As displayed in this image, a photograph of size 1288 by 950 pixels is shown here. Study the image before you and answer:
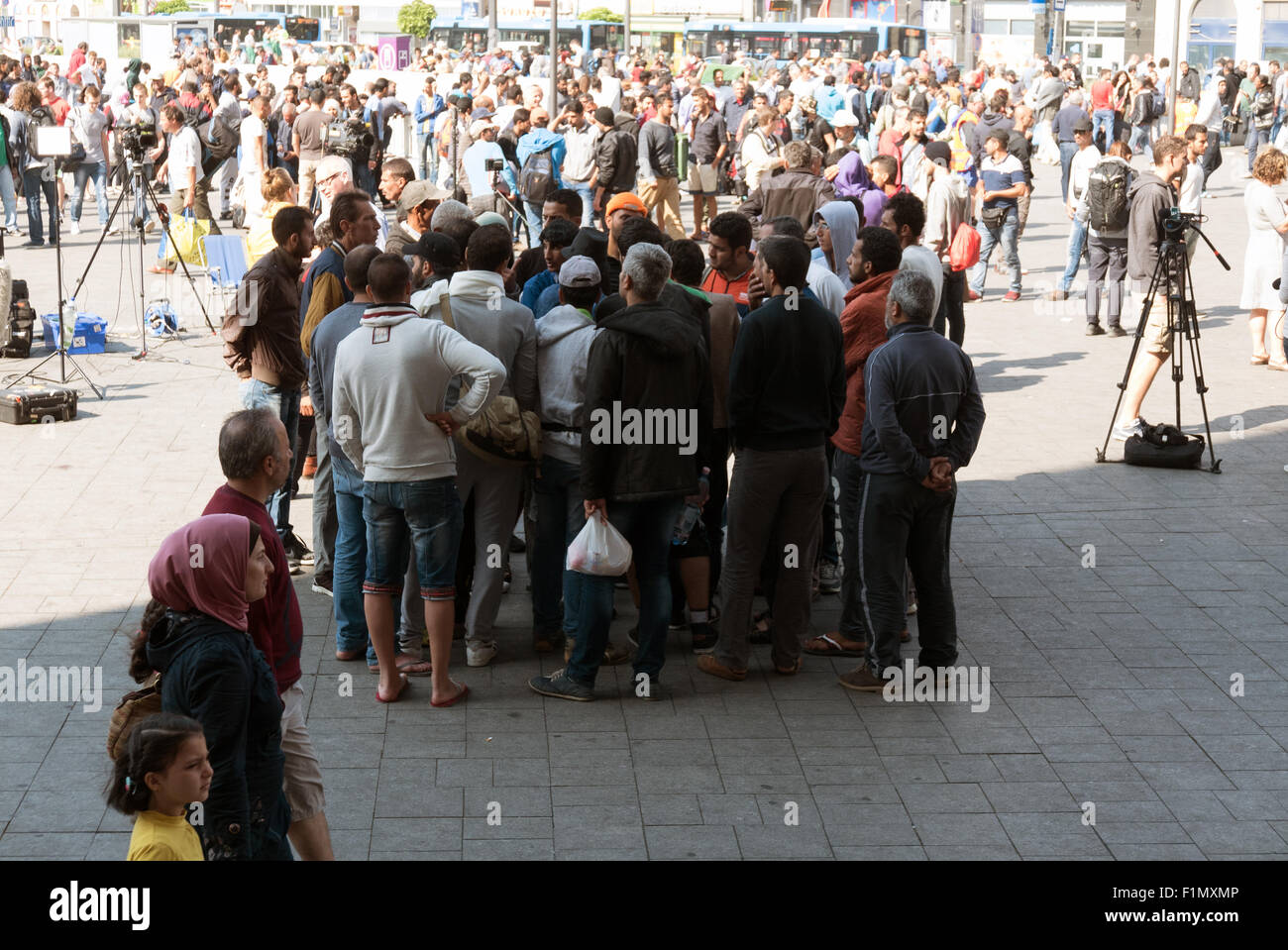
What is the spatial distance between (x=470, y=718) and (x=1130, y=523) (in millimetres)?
4609

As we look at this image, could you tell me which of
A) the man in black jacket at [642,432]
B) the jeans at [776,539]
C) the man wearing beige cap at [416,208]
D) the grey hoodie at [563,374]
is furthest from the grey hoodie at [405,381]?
the man wearing beige cap at [416,208]

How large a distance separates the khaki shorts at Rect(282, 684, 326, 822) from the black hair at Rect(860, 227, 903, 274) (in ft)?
12.0

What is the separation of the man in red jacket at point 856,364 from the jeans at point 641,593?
98 centimetres

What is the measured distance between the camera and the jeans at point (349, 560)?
6.89 metres

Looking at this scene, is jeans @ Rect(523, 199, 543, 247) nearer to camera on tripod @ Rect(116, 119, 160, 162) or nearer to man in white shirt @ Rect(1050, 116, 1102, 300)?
camera on tripod @ Rect(116, 119, 160, 162)

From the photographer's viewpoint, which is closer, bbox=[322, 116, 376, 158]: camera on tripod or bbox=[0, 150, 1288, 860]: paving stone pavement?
bbox=[0, 150, 1288, 860]: paving stone pavement

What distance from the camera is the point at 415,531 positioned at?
255 inches

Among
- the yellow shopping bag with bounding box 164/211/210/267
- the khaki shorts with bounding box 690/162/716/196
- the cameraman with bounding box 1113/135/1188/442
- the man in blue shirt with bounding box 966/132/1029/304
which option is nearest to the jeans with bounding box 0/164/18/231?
the yellow shopping bag with bounding box 164/211/210/267

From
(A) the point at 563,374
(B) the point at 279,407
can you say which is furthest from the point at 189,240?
(A) the point at 563,374

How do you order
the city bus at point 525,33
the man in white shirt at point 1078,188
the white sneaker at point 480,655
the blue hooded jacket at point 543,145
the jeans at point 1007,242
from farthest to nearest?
1. the city bus at point 525,33
2. the blue hooded jacket at point 543,145
3. the jeans at point 1007,242
4. the man in white shirt at point 1078,188
5. the white sneaker at point 480,655

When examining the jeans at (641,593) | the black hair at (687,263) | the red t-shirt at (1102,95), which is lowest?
the jeans at (641,593)

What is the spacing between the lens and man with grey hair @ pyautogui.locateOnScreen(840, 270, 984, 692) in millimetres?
6520

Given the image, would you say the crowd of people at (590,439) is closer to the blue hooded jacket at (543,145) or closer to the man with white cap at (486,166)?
the blue hooded jacket at (543,145)

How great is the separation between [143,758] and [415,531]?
2.89 meters
